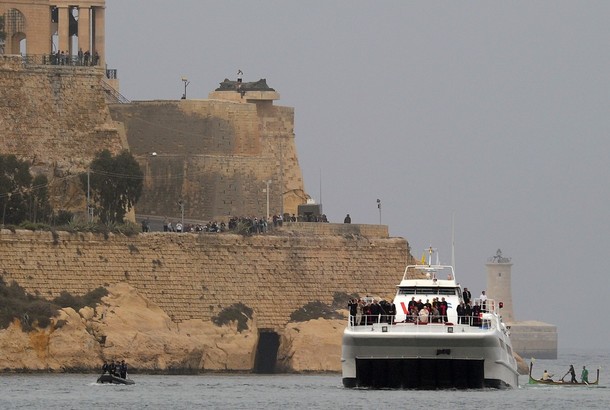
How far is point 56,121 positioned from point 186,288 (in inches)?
378

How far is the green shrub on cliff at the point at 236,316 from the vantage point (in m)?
101

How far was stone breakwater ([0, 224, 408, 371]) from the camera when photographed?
9688 centimetres

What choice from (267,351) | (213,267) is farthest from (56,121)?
(267,351)

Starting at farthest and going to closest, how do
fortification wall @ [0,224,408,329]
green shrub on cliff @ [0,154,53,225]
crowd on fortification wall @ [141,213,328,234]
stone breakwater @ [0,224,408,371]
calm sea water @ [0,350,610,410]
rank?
crowd on fortification wall @ [141,213,328,234]
green shrub on cliff @ [0,154,53,225]
fortification wall @ [0,224,408,329]
stone breakwater @ [0,224,408,371]
calm sea water @ [0,350,610,410]

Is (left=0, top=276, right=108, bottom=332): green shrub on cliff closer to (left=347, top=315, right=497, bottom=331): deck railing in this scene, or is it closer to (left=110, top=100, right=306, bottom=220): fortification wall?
(left=110, top=100, right=306, bottom=220): fortification wall

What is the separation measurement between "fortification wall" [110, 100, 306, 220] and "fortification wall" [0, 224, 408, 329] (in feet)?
19.6

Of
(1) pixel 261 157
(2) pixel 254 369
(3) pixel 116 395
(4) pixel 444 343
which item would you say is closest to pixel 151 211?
(1) pixel 261 157

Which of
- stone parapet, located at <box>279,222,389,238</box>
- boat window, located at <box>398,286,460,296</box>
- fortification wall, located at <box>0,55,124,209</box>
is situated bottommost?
boat window, located at <box>398,286,460,296</box>

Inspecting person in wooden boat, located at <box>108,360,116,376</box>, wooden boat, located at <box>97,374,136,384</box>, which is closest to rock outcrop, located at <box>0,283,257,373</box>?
person in wooden boat, located at <box>108,360,116,376</box>

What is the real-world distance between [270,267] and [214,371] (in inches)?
241

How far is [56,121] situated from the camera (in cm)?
10581

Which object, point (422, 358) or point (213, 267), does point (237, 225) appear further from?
point (422, 358)

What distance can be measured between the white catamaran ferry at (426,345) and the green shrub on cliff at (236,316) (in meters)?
24.0

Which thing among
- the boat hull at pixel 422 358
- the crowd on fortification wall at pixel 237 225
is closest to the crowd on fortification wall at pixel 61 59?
the crowd on fortification wall at pixel 237 225
